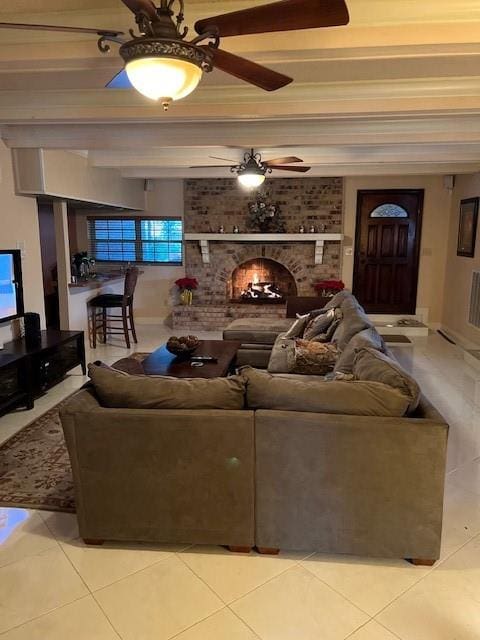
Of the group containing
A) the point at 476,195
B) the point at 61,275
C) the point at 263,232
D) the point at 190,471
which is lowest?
the point at 190,471

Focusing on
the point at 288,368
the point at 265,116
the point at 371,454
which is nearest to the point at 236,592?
the point at 371,454

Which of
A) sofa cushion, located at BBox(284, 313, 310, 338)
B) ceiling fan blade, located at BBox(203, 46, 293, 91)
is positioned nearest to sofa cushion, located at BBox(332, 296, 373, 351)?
sofa cushion, located at BBox(284, 313, 310, 338)

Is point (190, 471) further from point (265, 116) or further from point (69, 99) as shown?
point (69, 99)

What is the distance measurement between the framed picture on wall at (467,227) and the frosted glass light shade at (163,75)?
5592 millimetres

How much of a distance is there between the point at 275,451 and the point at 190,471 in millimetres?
407

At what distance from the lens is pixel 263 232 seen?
7621 millimetres

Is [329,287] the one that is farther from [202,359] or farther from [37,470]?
[37,470]

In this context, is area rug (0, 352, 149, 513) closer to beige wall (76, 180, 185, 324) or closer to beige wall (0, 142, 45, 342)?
beige wall (0, 142, 45, 342)

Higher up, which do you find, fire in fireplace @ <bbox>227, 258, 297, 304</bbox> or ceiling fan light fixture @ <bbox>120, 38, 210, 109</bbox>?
ceiling fan light fixture @ <bbox>120, 38, 210, 109</bbox>

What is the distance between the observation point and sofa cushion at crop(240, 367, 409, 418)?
6.74ft

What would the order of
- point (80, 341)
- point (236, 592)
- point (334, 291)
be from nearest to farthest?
point (236, 592)
point (80, 341)
point (334, 291)

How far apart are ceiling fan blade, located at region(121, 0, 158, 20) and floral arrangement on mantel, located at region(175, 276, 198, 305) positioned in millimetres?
6024

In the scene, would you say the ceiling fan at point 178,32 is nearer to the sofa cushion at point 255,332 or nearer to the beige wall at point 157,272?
the sofa cushion at point 255,332

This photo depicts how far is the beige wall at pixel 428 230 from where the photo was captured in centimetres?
744
